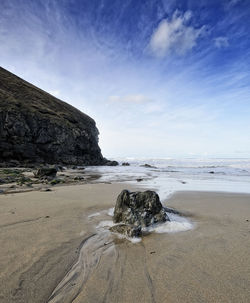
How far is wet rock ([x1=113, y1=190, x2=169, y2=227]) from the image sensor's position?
3.80 m

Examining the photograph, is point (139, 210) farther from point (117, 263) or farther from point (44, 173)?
point (44, 173)

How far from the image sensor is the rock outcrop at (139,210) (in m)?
3.79

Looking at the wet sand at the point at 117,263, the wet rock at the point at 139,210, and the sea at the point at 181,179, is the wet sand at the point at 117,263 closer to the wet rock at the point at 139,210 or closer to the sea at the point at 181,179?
the wet rock at the point at 139,210

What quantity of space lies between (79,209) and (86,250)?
7.58 ft

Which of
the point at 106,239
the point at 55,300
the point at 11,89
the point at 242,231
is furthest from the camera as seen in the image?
the point at 11,89

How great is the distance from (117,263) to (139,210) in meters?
1.64

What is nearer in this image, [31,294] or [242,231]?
[31,294]

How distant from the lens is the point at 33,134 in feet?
105

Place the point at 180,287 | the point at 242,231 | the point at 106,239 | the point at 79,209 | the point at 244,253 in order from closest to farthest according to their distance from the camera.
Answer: the point at 180,287, the point at 244,253, the point at 106,239, the point at 242,231, the point at 79,209

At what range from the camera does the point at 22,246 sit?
2689 mm

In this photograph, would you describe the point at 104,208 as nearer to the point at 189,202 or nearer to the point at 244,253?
the point at 189,202

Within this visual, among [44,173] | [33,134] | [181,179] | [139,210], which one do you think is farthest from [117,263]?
[33,134]

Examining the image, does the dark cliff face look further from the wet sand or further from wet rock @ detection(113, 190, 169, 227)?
wet rock @ detection(113, 190, 169, 227)

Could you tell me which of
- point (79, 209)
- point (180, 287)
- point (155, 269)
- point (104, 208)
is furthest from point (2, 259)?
point (104, 208)
